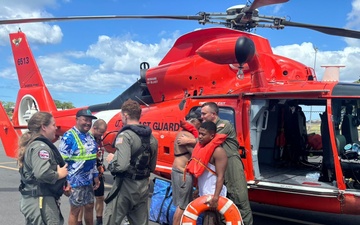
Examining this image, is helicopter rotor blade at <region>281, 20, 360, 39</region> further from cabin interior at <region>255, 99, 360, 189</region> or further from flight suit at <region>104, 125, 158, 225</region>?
flight suit at <region>104, 125, 158, 225</region>

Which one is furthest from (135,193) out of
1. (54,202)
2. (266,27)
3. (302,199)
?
(266,27)

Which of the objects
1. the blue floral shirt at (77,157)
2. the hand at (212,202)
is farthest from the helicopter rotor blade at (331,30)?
the blue floral shirt at (77,157)

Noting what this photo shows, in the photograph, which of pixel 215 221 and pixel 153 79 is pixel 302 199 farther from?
pixel 153 79

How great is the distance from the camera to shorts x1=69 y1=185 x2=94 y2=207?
14.6 feet

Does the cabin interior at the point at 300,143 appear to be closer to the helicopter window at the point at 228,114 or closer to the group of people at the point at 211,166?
the helicopter window at the point at 228,114

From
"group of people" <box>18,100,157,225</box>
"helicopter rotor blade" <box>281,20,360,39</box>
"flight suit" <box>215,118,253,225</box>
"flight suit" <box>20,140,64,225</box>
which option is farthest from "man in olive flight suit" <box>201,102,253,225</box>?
"helicopter rotor blade" <box>281,20,360,39</box>

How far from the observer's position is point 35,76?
1022cm

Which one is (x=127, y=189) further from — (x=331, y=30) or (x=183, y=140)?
(x=331, y=30)

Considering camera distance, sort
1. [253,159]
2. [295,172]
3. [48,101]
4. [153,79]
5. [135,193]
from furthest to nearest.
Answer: [48,101], [153,79], [295,172], [253,159], [135,193]

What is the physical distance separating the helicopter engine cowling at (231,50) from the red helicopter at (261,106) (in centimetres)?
1

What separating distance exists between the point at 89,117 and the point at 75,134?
0.92ft

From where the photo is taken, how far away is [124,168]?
3.61 m

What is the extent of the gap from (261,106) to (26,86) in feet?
25.3

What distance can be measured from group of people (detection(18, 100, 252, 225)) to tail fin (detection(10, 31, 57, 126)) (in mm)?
5483
